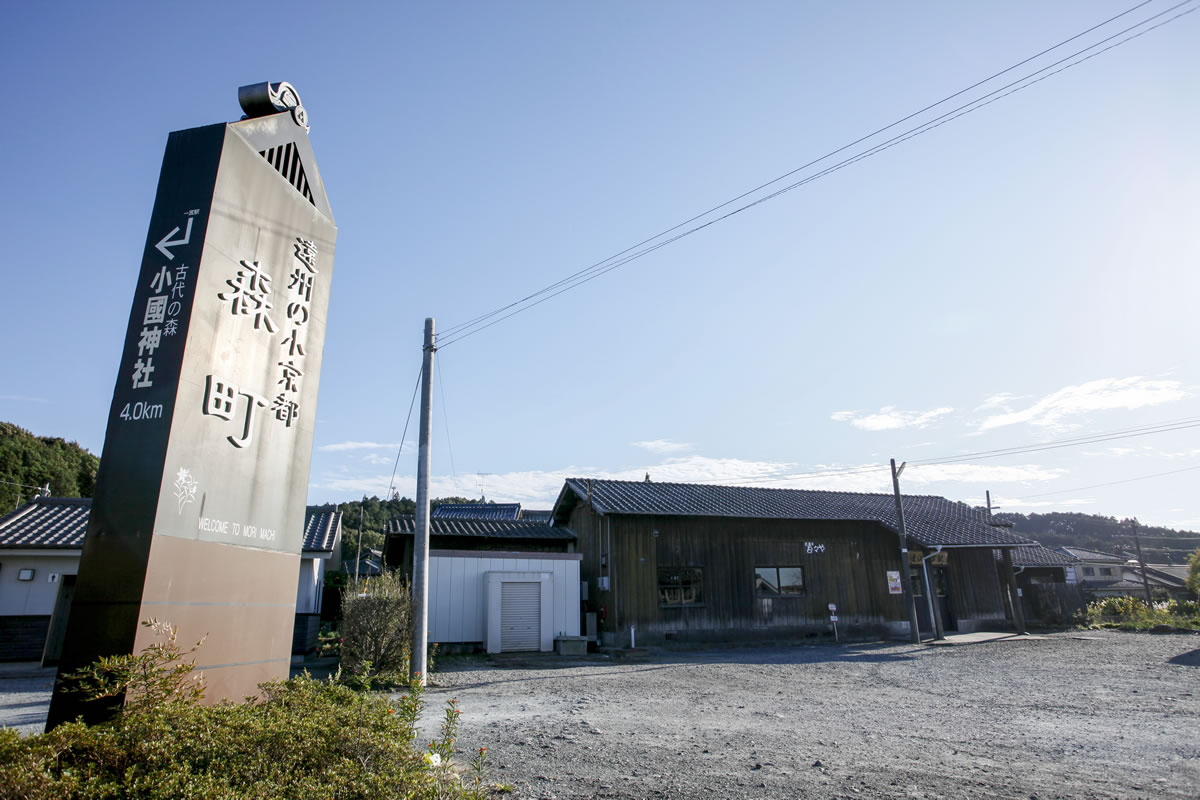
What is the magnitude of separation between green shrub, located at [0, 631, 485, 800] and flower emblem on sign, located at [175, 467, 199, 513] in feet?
3.20

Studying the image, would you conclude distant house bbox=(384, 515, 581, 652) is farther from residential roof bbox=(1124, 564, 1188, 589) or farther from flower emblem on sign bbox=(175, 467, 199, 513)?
residential roof bbox=(1124, 564, 1188, 589)

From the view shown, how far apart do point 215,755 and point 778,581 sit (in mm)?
19403

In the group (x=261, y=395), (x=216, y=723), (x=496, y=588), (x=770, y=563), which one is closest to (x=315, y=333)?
(x=261, y=395)

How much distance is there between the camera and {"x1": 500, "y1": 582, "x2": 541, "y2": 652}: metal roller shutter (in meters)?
17.0

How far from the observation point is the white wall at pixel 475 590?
16828mm

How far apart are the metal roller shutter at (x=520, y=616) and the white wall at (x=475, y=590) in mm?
428

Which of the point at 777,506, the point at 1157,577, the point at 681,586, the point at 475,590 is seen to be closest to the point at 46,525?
the point at 475,590

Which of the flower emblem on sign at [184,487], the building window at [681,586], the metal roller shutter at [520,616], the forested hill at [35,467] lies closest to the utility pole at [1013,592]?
the building window at [681,586]

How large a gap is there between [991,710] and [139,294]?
10792 millimetres

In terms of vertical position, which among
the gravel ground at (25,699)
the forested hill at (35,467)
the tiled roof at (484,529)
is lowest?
the gravel ground at (25,699)

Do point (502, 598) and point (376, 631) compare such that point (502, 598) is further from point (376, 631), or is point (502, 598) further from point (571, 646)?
point (376, 631)

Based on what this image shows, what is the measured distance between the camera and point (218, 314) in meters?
5.02

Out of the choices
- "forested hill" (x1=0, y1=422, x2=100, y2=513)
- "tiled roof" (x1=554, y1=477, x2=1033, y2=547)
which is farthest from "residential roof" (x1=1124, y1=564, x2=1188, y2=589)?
"forested hill" (x1=0, y1=422, x2=100, y2=513)

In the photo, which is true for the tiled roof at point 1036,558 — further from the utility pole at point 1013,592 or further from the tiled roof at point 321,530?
the tiled roof at point 321,530
